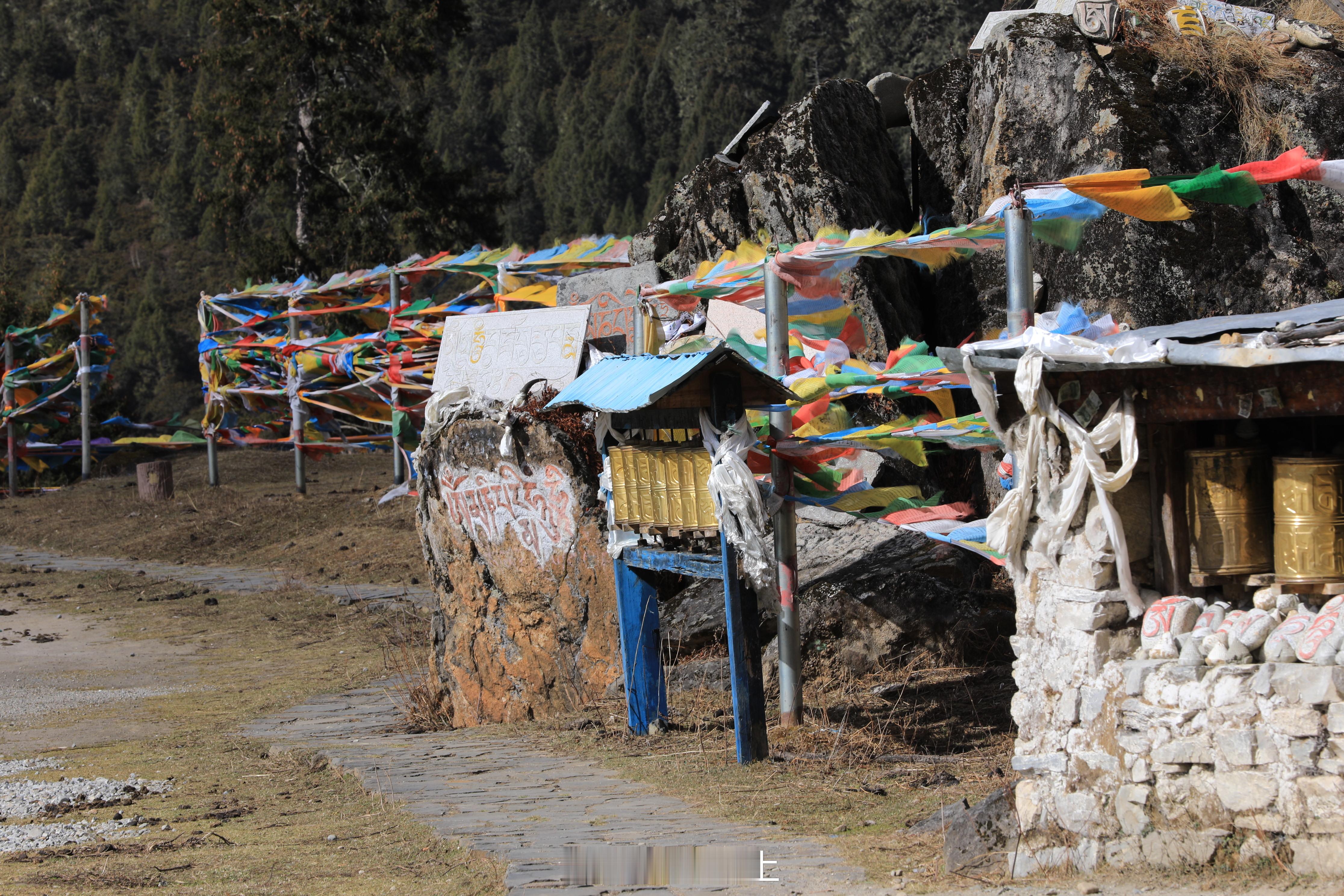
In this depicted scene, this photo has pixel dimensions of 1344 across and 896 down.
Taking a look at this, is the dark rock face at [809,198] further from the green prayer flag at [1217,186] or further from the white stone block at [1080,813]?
the white stone block at [1080,813]

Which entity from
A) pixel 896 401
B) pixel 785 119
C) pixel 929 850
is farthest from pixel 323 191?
pixel 929 850

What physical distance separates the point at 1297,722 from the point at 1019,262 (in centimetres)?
196

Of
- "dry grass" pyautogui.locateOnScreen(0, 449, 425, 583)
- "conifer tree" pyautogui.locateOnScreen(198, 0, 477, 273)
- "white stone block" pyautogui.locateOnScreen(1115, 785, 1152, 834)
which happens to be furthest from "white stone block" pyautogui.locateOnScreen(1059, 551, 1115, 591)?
"conifer tree" pyautogui.locateOnScreen(198, 0, 477, 273)

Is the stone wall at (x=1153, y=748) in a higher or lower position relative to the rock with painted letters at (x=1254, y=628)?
lower

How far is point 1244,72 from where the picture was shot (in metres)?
10.4

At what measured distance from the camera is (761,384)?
5973 millimetres

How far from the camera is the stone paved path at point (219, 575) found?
12883 mm

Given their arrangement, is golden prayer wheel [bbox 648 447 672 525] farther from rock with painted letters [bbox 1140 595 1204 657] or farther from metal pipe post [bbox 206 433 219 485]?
metal pipe post [bbox 206 433 219 485]

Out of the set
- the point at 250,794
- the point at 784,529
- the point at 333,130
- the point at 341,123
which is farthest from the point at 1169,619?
the point at 333,130

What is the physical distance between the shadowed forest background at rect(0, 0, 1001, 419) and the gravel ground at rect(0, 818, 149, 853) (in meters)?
17.3

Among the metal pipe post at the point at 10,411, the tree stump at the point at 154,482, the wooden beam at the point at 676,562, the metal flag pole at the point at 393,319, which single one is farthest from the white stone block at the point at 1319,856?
Answer: the metal pipe post at the point at 10,411

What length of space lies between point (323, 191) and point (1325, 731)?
21.5 metres

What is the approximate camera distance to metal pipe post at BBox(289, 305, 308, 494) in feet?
57.2

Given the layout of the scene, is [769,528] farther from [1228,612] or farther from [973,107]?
[973,107]
